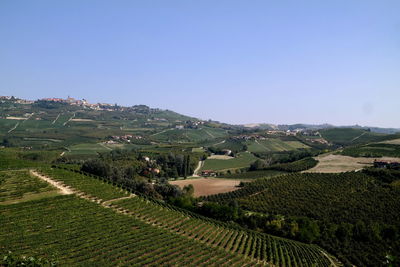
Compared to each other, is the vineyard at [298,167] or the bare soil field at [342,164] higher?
the bare soil field at [342,164]

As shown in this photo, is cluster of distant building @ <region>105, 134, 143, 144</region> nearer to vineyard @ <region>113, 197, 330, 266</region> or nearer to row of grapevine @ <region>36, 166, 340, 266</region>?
row of grapevine @ <region>36, 166, 340, 266</region>

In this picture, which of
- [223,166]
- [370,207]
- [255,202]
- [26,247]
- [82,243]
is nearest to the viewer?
[26,247]

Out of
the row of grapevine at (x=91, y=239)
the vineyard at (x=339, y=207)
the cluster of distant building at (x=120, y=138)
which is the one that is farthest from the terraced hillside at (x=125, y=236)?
the cluster of distant building at (x=120, y=138)

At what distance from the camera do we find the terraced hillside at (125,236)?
31031 millimetres

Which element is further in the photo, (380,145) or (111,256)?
(380,145)

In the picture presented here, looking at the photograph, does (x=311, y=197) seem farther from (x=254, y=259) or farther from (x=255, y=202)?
(x=254, y=259)

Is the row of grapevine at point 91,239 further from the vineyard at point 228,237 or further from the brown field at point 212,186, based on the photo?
the brown field at point 212,186

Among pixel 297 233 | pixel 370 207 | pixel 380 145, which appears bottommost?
pixel 297 233

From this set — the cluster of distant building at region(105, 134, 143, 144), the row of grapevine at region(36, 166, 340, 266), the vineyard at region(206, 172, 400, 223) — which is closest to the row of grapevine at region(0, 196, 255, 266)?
the row of grapevine at region(36, 166, 340, 266)

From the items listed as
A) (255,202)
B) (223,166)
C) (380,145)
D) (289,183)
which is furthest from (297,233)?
(380,145)

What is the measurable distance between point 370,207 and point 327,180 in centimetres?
1765

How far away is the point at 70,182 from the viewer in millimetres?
52344

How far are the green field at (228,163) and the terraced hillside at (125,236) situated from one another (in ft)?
209

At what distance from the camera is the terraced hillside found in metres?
31.0
